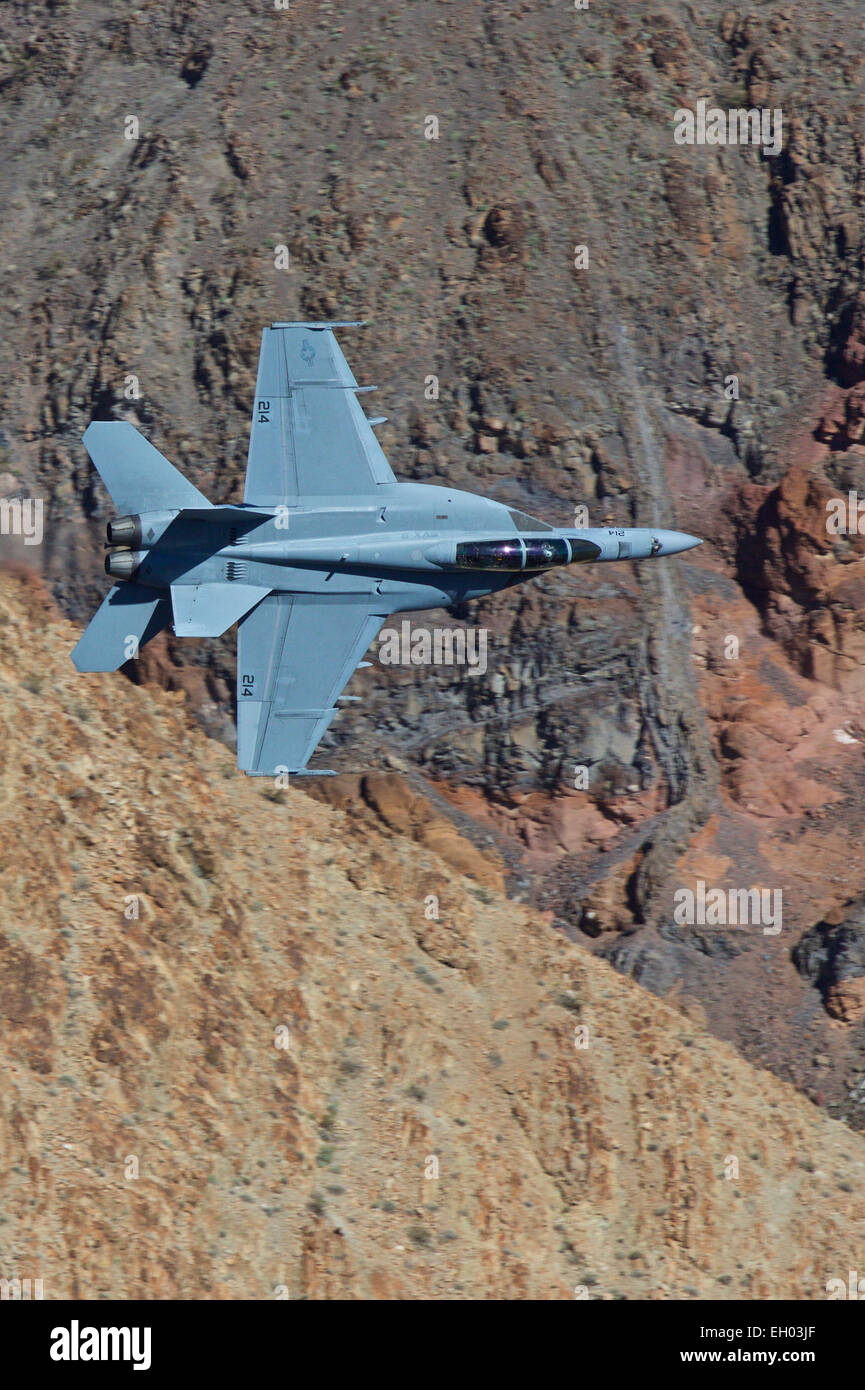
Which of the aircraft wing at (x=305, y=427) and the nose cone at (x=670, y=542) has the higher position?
the aircraft wing at (x=305, y=427)

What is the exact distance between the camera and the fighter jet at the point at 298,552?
2694cm

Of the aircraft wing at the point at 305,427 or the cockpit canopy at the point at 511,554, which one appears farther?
the aircraft wing at the point at 305,427

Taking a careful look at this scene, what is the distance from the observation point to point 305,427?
91.9ft

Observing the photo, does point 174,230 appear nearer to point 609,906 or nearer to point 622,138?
point 622,138

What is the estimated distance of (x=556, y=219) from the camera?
38344 mm

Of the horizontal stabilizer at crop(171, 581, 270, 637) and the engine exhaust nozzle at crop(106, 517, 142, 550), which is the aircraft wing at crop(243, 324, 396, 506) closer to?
the horizontal stabilizer at crop(171, 581, 270, 637)

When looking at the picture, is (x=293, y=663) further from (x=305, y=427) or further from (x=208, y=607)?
(x=305, y=427)

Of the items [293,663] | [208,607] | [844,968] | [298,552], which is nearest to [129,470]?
[208,607]

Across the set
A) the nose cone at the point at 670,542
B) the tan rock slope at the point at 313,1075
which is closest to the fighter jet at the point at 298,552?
the nose cone at the point at 670,542

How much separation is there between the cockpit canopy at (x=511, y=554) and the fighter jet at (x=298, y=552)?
0.03 m

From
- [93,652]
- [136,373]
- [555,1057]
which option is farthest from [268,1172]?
[136,373]

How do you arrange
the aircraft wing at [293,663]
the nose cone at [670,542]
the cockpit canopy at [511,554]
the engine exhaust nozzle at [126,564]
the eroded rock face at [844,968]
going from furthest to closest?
the eroded rock face at [844,968], the nose cone at [670,542], the aircraft wing at [293,663], the cockpit canopy at [511,554], the engine exhaust nozzle at [126,564]

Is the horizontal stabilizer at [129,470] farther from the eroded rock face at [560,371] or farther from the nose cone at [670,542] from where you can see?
the nose cone at [670,542]

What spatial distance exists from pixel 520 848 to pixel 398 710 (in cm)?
457
